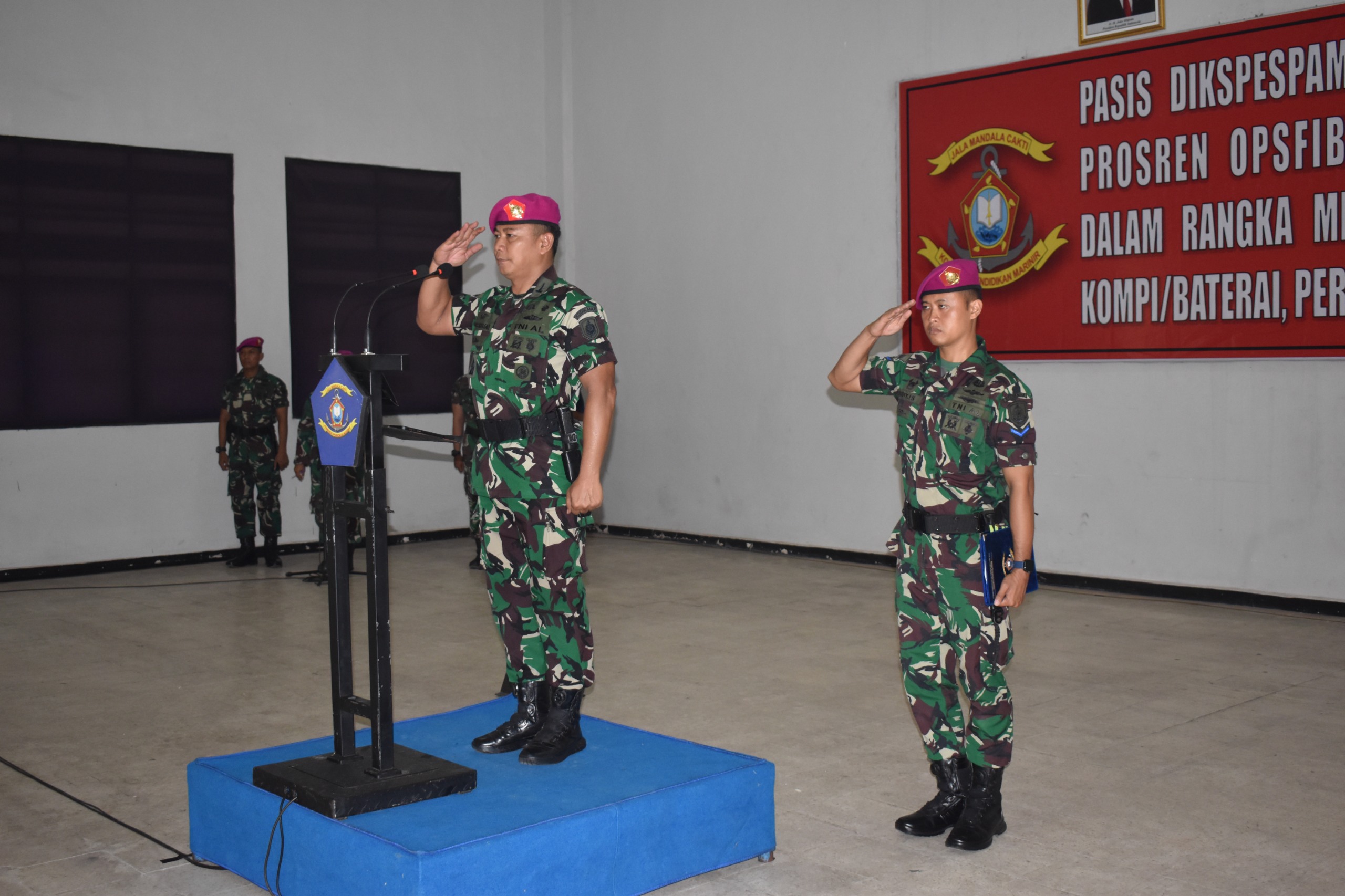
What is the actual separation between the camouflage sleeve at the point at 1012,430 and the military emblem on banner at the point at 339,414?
5.12 ft

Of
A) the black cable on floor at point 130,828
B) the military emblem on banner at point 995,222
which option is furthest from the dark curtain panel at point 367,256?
the black cable on floor at point 130,828

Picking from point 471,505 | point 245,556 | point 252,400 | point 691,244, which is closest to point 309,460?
point 252,400

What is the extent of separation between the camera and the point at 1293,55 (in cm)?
668

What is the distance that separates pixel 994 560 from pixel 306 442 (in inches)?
252

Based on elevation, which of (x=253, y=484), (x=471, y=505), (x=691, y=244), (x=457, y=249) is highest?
(x=691, y=244)

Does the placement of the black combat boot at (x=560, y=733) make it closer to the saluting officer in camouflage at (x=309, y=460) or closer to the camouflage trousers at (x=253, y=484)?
the saluting officer in camouflage at (x=309, y=460)

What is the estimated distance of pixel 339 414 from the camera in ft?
9.73

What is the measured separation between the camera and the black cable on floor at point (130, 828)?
3395 millimetres

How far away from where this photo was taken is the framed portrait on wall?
23.6ft

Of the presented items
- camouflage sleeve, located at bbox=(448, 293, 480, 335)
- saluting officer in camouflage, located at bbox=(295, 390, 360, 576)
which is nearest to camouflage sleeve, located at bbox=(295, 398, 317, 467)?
saluting officer in camouflage, located at bbox=(295, 390, 360, 576)

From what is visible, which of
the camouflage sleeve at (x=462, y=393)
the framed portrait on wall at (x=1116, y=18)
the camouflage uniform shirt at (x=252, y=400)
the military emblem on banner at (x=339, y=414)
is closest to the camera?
the military emblem on banner at (x=339, y=414)

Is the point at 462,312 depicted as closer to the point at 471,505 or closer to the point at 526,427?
the point at 526,427

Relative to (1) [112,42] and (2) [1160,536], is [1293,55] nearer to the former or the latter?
(2) [1160,536]

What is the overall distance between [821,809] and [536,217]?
6.22ft
